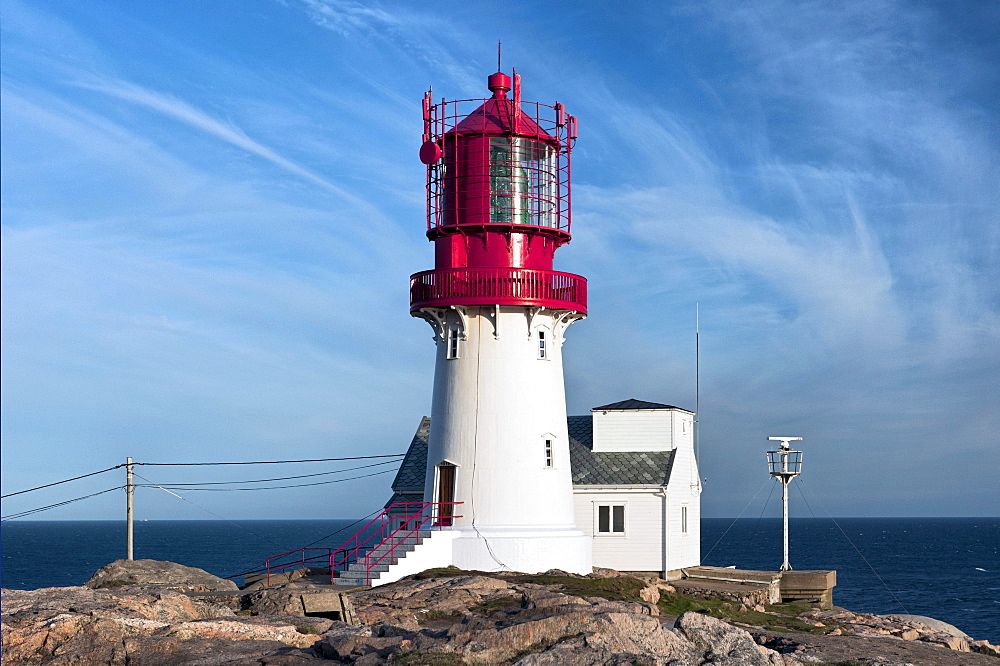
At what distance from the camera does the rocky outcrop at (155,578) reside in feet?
87.5

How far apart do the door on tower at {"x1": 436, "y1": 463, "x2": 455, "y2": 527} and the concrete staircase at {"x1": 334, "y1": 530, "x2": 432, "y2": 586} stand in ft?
2.51

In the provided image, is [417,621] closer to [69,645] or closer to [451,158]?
[69,645]

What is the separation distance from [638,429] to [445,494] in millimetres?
8101

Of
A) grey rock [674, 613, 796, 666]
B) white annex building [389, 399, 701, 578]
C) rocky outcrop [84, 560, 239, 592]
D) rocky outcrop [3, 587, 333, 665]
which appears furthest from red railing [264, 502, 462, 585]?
grey rock [674, 613, 796, 666]

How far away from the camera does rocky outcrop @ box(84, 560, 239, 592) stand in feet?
87.5

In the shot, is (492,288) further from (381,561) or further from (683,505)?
(683,505)

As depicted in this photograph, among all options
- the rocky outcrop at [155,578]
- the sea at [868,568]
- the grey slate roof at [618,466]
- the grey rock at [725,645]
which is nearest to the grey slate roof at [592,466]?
the grey slate roof at [618,466]

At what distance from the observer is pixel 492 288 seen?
1166 inches

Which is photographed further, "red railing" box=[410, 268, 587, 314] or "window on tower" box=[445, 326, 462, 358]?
"window on tower" box=[445, 326, 462, 358]

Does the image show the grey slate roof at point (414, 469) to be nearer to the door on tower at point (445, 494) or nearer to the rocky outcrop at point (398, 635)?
the door on tower at point (445, 494)

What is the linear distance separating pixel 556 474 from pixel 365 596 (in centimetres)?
783

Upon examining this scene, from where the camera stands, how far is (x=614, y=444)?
1419 inches

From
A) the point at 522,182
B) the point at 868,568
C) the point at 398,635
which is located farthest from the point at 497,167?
the point at 868,568

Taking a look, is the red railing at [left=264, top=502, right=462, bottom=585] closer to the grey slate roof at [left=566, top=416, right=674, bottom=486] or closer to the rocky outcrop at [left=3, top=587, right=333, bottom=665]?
the grey slate roof at [left=566, top=416, right=674, bottom=486]
